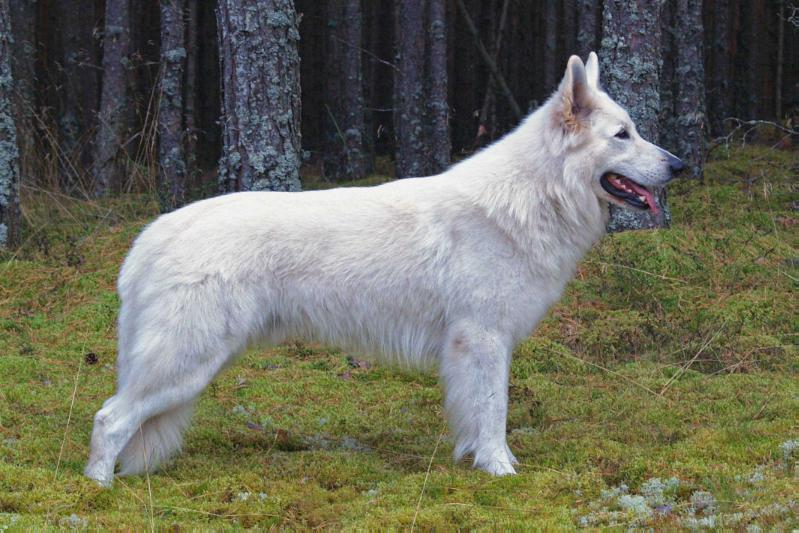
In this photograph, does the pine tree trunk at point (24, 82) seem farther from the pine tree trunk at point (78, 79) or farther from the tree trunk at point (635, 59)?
the tree trunk at point (635, 59)

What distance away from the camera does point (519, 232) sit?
4.94 metres

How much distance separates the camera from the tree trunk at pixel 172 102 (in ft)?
36.9

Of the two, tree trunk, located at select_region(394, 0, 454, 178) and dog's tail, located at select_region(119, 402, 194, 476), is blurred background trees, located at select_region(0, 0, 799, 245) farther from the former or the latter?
dog's tail, located at select_region(119, 402, 194, 476)

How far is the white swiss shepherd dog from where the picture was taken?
4512 millimetres

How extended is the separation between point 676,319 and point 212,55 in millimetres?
19924

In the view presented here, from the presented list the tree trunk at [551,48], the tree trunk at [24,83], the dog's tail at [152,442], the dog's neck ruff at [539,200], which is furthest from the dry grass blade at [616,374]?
the tree trunk at [551,48]

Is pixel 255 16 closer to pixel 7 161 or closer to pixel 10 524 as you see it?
pixel 7 161

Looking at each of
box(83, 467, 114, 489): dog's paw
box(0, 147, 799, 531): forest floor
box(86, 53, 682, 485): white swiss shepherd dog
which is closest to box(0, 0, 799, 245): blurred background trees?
box(0, 147, 799, 531): forest floor

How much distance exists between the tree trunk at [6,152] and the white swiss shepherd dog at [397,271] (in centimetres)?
439

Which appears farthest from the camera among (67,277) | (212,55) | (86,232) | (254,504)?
(212,55)

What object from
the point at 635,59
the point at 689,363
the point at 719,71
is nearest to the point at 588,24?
the point at 719,71

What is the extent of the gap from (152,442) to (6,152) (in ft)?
16.3

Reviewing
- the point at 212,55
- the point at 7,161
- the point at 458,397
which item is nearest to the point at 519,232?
the point at 458,397

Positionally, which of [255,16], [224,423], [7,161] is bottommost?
[224,423]
